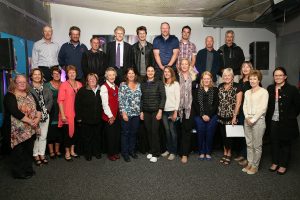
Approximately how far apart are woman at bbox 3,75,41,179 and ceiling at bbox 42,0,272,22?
2762mm

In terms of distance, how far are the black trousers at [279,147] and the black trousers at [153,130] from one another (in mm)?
1736

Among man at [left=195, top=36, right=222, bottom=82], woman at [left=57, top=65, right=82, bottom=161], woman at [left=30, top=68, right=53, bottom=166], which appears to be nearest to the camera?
woman at [left=30, top=68, right=53, bottom=166]

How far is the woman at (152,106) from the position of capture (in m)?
4.10

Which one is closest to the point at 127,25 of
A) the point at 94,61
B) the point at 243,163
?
the point at 94,61

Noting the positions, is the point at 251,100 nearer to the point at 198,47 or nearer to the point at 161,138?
the point at 161,138

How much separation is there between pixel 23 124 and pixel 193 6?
4.05 metres

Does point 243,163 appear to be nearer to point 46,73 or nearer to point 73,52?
point 73,52

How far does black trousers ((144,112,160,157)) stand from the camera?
4.20m

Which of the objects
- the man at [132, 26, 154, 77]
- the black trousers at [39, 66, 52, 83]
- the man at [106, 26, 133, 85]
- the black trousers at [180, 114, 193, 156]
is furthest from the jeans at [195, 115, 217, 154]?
the black trousers at [39, 66, 52, 83]

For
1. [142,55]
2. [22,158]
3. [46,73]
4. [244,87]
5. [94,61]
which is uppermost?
[142,55]

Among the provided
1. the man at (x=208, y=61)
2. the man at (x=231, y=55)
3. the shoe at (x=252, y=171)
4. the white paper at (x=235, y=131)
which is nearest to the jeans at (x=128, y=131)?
the white paper at (x=235, y=131)

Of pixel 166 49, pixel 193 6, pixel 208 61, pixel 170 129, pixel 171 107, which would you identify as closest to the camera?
pixel 171 107

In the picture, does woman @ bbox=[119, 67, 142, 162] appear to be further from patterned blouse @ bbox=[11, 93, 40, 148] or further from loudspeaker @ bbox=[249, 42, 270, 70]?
loudspeaker @ bbox=[249, 42, 270, 70]

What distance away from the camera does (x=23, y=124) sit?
3.39 meters
